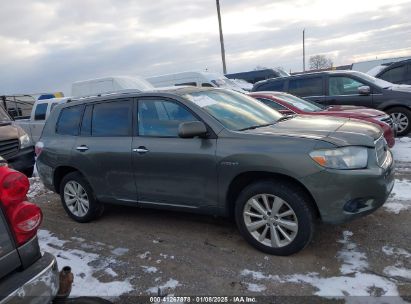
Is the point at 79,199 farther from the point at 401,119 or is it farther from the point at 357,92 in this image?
the point at 401,119

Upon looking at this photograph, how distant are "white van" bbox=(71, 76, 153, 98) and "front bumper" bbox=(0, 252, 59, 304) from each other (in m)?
9.93

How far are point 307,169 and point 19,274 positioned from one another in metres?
2.44

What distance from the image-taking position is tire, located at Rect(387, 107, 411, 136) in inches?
379

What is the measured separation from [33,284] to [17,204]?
1.44 ft

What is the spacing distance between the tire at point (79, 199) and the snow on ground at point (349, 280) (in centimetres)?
248

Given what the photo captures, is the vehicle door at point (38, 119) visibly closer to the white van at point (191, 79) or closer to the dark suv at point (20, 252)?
the white van at point (191, 79)

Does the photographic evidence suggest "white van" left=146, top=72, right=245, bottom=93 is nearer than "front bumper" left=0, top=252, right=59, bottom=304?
No

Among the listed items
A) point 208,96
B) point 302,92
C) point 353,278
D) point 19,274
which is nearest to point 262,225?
point 353,278

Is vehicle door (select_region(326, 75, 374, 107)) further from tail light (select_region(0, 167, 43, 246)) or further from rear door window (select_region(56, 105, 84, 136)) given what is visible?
tail light (select_region(0, 167, 43, 246))

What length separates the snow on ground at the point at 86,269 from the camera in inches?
141

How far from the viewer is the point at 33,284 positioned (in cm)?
213

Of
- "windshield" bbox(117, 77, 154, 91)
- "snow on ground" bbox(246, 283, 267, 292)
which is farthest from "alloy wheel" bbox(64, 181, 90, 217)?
"windshield" bbox(117, 77, 154, 91)

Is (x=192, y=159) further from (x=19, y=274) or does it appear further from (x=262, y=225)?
(x=19, y=274)

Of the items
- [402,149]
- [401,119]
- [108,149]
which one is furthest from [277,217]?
[401,119]
